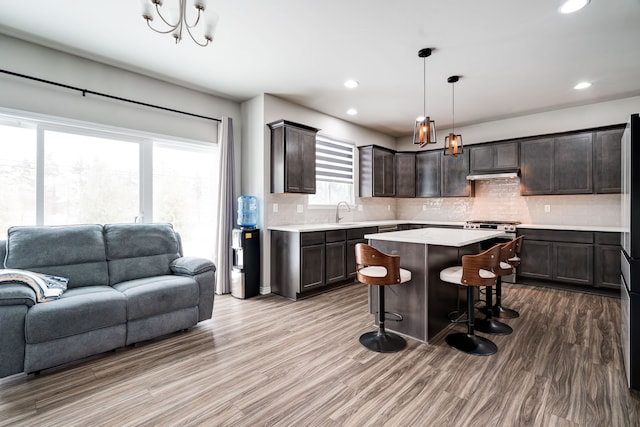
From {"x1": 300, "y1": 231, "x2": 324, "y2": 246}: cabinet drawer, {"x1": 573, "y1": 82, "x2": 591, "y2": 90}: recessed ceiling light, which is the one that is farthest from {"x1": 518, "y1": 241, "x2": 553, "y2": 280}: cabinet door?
{"x1": 300, "y1": 231, "x2": 324, "y2": 246}: cabinet drawer

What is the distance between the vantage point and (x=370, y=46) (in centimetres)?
318

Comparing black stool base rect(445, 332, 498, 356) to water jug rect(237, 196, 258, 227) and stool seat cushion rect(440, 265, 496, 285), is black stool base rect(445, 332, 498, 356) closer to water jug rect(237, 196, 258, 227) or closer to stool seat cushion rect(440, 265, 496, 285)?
stool seat cushion rect(440, 265, 496, 285)

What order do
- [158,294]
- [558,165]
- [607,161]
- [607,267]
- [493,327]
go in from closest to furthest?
[158,294], [493,327], [607,267], [607,161], [558,165]

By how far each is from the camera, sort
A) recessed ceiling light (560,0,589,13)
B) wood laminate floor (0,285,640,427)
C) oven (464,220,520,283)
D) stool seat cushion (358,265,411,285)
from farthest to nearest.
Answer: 1. oven (464,220,520,283)
2. stool seat cushion (358,265,411,285)
3. recessed ceiling light (560,0,589,13)
4. wood laminate floor (0,285,640,427)

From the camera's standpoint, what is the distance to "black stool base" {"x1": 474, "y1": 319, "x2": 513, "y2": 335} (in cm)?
302

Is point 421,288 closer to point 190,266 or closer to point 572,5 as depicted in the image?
point 190,266

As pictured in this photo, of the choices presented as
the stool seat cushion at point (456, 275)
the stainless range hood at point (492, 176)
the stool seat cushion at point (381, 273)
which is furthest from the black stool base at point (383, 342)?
the stainless range hood at point (492, 176)

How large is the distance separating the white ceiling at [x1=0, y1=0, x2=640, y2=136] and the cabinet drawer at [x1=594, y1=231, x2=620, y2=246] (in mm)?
2035

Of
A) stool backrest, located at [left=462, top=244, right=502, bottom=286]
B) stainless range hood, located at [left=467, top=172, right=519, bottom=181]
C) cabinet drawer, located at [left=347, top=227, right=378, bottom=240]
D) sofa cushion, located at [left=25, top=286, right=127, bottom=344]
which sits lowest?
sofa cushion, located at [left=25, top=286, right=127, bottom=344]

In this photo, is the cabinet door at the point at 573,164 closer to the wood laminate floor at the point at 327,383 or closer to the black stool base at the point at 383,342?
the wood laminate floor at the point at 327,383

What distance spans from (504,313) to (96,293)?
4191mm

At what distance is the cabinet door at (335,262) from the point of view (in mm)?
4526

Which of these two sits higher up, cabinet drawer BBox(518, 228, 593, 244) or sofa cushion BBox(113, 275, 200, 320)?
cabinet drawer BBox(518, 228, 593, 244)

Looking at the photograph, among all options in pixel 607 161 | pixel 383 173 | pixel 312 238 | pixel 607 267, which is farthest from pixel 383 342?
pixel 607 161
